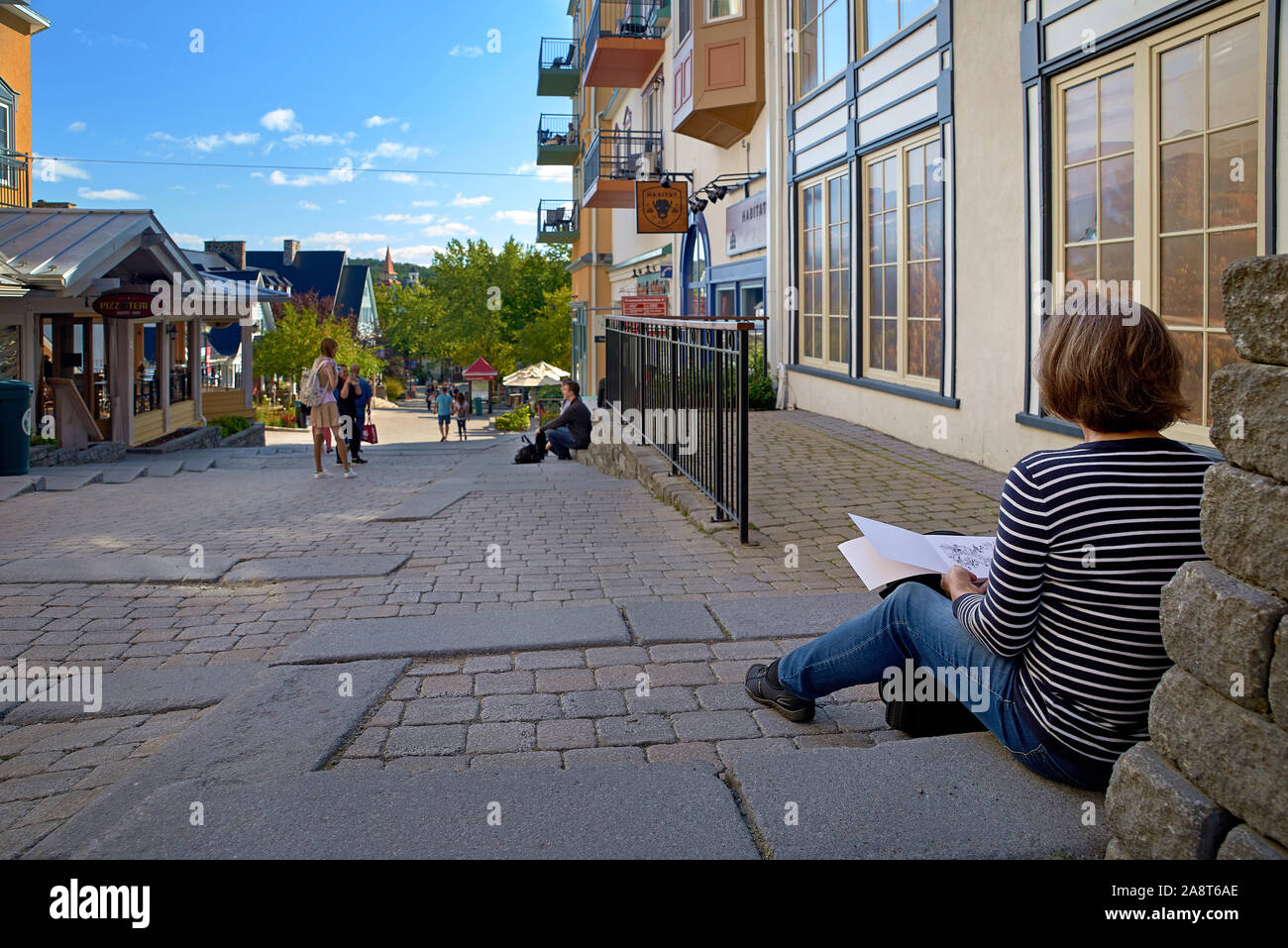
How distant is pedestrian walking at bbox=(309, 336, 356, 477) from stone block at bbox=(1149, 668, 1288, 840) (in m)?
11.7

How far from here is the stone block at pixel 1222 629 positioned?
1994 mm

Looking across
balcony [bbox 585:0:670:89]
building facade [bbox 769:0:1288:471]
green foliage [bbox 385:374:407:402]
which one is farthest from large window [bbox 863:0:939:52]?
green foliage [bbox 385:374:407:402]

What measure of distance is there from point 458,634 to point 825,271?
32.6 feet

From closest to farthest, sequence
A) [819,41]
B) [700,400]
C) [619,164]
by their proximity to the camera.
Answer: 1. [700,400]
2. [819,41]
3. [619,164]

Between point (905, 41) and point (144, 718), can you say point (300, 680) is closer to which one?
point (144, 718)

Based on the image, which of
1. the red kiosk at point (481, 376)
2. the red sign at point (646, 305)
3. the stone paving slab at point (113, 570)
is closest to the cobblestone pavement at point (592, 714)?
the stone paving slab at point (113, 570)

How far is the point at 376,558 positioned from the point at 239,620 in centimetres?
153

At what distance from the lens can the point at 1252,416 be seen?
2045mm

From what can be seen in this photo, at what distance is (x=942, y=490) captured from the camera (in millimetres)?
8375

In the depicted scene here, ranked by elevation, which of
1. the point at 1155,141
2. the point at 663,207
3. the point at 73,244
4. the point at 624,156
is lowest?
the point at 1155,141

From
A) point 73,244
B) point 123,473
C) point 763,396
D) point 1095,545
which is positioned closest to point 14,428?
point 123,473

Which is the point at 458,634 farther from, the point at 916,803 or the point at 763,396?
the point at 763,396

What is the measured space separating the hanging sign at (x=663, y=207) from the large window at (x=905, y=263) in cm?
890
